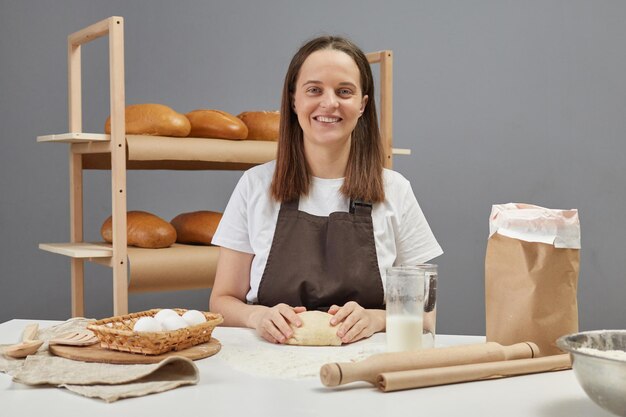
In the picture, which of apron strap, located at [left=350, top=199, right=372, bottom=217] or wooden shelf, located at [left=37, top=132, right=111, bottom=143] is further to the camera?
wooden shelf, located at [left=37, top=132, right=111, bottom=143]

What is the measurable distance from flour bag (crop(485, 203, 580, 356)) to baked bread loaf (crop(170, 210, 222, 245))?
189 cm

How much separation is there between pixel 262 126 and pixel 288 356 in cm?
184

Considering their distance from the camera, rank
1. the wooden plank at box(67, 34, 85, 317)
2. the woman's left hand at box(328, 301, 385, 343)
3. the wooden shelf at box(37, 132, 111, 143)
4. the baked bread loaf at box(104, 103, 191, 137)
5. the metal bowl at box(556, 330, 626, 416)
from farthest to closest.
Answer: the wooden plank at box(67, 34, 85, 317) → the baked bread loaf at box(104, 103, 191, 137) → the wooden shelf at box(37, 132, 111, 143) → the woman's left hand at box(328, 301, 385, 343) → the metal bowl at box(556, 330, 626, 416)

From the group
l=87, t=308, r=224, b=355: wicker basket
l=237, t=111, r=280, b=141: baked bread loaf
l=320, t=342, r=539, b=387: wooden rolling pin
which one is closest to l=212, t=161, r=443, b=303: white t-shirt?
l=87, t=308, r=224, b=355: wicker basket

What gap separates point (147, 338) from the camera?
4.24ft

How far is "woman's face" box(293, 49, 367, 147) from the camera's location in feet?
6.39

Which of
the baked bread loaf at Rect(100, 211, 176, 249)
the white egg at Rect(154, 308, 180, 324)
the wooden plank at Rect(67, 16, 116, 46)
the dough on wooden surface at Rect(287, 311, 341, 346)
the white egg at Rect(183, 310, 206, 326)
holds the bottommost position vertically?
the dough on wooden surface at Rect(287, 311, 341, 346)

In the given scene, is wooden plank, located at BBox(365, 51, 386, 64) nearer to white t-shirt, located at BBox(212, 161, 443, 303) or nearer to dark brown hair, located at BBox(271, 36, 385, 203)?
dark brown hair, located at BBox(271, 36, 385, 203)

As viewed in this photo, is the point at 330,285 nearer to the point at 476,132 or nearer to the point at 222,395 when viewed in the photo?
the point at 222,395

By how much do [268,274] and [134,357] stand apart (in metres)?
0.66

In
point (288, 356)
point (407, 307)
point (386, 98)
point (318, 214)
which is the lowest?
point (288, 356)

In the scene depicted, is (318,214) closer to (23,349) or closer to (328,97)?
(328,97)

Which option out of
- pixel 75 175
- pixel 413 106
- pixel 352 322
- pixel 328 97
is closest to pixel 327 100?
pixel 328 97

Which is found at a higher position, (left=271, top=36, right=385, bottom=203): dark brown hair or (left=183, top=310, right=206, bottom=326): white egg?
(left=271, top=36, right=385, bottom=203): dark brown hair
